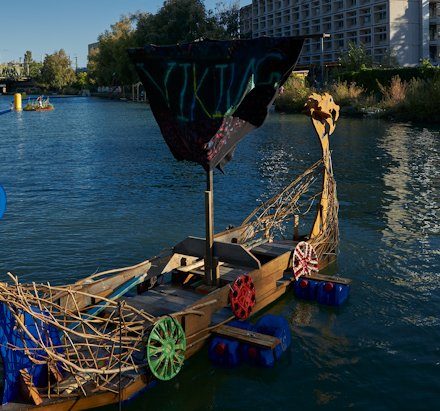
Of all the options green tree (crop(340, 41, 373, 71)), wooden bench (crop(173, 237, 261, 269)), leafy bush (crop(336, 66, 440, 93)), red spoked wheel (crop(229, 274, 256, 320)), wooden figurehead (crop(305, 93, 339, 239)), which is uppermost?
green tree (crop(340, 41, 373, 71))

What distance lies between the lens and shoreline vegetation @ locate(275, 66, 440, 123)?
191ft

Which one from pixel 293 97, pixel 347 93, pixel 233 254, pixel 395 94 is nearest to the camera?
pixel 233 254

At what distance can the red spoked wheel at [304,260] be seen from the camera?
44.0ft

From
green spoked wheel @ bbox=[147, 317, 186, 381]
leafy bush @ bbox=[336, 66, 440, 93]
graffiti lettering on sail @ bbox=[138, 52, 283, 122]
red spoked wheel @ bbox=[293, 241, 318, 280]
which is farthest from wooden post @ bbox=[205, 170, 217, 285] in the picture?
leafy bush @ bbox=[336, 66, 440, 93]

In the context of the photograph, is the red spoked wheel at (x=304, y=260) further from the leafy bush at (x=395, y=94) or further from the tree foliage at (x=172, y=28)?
the tree foliage at (x=172, y=28)

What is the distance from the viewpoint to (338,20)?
11612 centimetres

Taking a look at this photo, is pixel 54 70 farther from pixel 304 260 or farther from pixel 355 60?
pixel 304 260

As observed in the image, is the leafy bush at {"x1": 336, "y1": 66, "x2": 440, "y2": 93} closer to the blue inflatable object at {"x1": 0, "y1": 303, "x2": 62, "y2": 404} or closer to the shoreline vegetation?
the shoreline vegetation

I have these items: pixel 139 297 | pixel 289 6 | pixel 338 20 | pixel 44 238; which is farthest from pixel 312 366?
pixel 289 6

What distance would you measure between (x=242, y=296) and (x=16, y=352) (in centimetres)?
446

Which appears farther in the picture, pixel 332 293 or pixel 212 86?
pixel 332 293

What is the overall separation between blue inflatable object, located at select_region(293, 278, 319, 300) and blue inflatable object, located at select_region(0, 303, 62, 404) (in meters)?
6.51

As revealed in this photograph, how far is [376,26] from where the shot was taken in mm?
105812

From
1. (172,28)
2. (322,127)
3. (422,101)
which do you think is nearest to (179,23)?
(172,28)
